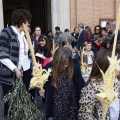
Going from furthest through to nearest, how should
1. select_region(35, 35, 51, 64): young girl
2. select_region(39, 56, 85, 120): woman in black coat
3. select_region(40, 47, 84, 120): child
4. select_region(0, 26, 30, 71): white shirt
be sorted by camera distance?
select_region(35, 35, 51, 64): young girl
select_region(0, 26, 30, 71): white shirt
select_region(39, 56, 85, 120): woman in black coat
select_region(40, 47, 84, 120): child

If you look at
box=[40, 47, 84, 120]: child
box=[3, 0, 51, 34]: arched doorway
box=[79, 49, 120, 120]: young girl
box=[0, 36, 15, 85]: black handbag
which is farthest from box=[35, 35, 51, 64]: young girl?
box=[3, 0, 51, 34]: arched doorway

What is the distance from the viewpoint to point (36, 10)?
1752 centimetres

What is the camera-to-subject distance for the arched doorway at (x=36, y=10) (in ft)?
46.8

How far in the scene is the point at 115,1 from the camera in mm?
15094

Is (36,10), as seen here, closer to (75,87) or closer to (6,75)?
(6,75)

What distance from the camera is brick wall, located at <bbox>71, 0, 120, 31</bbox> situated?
13875mm

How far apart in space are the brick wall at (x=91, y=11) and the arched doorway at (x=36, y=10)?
47.5 inches

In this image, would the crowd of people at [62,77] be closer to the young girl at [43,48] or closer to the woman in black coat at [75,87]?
the woman in black coat at [75,87]

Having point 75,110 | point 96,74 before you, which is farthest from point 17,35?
point 96,74

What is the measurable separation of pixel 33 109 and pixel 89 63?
261cm

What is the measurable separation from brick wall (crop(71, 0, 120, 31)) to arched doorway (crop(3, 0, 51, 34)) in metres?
1.21

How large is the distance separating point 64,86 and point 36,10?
47.4 feet

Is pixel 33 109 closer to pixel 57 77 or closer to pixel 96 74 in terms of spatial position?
pixel 57 77

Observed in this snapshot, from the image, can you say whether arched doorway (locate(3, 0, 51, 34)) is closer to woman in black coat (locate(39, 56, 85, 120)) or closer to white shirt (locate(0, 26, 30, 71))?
white shirt (locate(0, 26, 30, 71))
